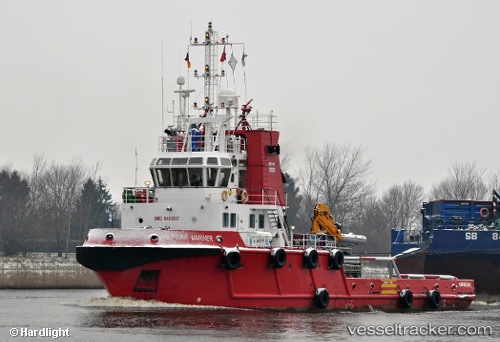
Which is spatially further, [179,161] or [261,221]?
[261,221]

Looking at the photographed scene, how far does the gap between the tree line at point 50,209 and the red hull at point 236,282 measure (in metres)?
41.1

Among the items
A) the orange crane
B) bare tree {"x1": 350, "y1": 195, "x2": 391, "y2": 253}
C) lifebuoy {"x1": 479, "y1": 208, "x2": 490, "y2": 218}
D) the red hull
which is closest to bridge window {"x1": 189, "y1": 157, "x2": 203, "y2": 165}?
the red hull

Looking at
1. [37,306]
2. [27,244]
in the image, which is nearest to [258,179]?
[37,306]

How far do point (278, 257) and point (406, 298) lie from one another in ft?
26.2

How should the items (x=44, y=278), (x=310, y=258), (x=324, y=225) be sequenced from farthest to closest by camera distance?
(x=44, y=278) → (x=324, y=225) → (x=310, y=258)

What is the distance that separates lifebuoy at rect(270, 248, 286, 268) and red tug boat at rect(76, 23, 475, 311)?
4 cm

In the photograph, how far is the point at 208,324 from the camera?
36000mm

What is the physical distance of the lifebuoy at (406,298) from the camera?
1845 inches

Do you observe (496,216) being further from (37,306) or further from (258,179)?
(37,306)

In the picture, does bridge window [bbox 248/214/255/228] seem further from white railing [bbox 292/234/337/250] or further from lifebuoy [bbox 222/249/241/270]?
lifebuoy [bbox 222/249/241/270]

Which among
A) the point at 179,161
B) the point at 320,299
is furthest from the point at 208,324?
the point at 179,161

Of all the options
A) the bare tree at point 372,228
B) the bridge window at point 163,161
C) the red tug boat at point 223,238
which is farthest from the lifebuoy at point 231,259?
the bare tree at point 372,228

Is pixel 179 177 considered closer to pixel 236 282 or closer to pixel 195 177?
pixel 195 177

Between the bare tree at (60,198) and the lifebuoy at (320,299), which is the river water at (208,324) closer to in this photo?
the lifebuoy at (320,299)
